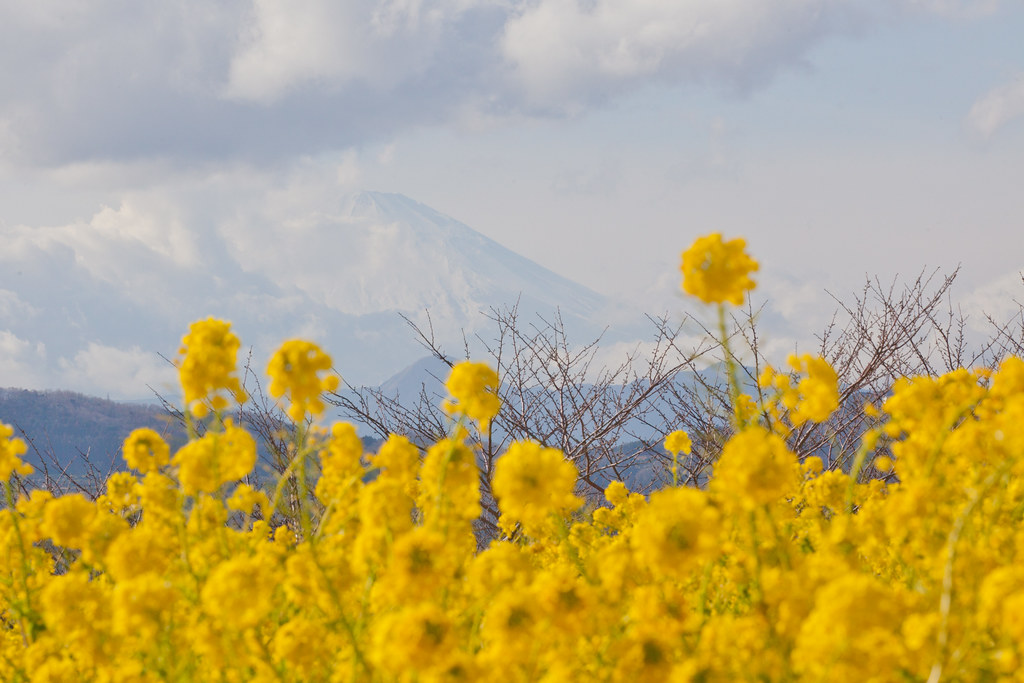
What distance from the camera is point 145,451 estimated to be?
3605 mm

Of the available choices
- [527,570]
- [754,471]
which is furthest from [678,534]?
[527,570]

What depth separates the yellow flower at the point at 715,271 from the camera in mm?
2346

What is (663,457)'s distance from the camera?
8.23 metres

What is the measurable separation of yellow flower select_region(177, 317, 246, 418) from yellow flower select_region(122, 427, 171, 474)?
3.40 ft

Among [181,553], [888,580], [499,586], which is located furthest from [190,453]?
[888,580]

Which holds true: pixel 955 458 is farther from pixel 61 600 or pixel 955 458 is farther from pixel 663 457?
pixel 663 457

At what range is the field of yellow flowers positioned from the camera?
6.41ft

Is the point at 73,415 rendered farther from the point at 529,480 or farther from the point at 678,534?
the point at 678,534

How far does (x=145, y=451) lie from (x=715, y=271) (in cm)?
254

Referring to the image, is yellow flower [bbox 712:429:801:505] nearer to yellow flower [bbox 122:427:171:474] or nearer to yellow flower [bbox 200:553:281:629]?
yellow flower [bbox 200:553:281:629]

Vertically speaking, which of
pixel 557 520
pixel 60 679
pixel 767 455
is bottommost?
pixel 60 679

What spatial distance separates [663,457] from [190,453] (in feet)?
19.7

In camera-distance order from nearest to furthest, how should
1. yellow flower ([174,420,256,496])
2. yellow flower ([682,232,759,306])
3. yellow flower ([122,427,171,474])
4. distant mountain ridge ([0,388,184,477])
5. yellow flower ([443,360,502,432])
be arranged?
yellow flower ([682,232,759,306]) → yellow flower ([174,420,256,496]) → yellow flower ([443,360,502,432]) → yellow flower ([122,427,171,474]) → distant mountain ridge ([0,388,184,477])

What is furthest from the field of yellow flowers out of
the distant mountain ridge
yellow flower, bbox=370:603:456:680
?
the distant mountain ridge
